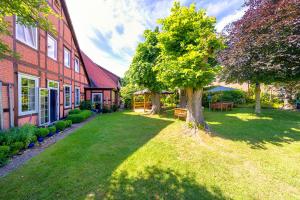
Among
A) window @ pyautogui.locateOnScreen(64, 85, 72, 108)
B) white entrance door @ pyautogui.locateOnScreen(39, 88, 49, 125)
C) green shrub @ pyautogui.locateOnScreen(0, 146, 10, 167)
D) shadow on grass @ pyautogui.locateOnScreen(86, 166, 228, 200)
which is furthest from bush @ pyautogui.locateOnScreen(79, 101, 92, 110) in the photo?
shadow on grass @ pyautogui.locateOnScreen(86, 166, 228, 200)

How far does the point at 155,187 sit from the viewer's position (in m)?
3.08

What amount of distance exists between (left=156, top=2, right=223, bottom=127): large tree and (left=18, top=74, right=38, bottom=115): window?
5848 millimetres

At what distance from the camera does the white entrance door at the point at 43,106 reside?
739 cm

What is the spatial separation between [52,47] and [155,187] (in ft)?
30.9

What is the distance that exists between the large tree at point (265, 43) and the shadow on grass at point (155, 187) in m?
8.04

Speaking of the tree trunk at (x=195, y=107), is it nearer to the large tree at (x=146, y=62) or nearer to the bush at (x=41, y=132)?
the large tree at (x=146, y=62)

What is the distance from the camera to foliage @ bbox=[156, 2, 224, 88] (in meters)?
5.77

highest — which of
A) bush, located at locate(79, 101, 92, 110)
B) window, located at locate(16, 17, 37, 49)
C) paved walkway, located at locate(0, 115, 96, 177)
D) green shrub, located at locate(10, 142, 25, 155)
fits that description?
window, located at locate(16, 17, 37, 49)

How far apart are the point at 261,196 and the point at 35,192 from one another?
431 centimetres

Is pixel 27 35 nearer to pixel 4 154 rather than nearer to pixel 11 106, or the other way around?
pixel 11 106

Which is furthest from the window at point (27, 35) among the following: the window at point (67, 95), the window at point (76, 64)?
the window at point (76, 64)

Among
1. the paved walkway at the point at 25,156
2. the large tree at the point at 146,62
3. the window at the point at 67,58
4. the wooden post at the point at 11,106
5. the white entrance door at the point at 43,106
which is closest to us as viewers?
the paved walkway at the point at 25,156

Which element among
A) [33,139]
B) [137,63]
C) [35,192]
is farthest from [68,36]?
[35,192]

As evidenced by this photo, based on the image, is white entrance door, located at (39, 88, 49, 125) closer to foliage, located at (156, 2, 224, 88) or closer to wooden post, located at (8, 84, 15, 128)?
wooden post, located at (8, 84, 15, 128)
